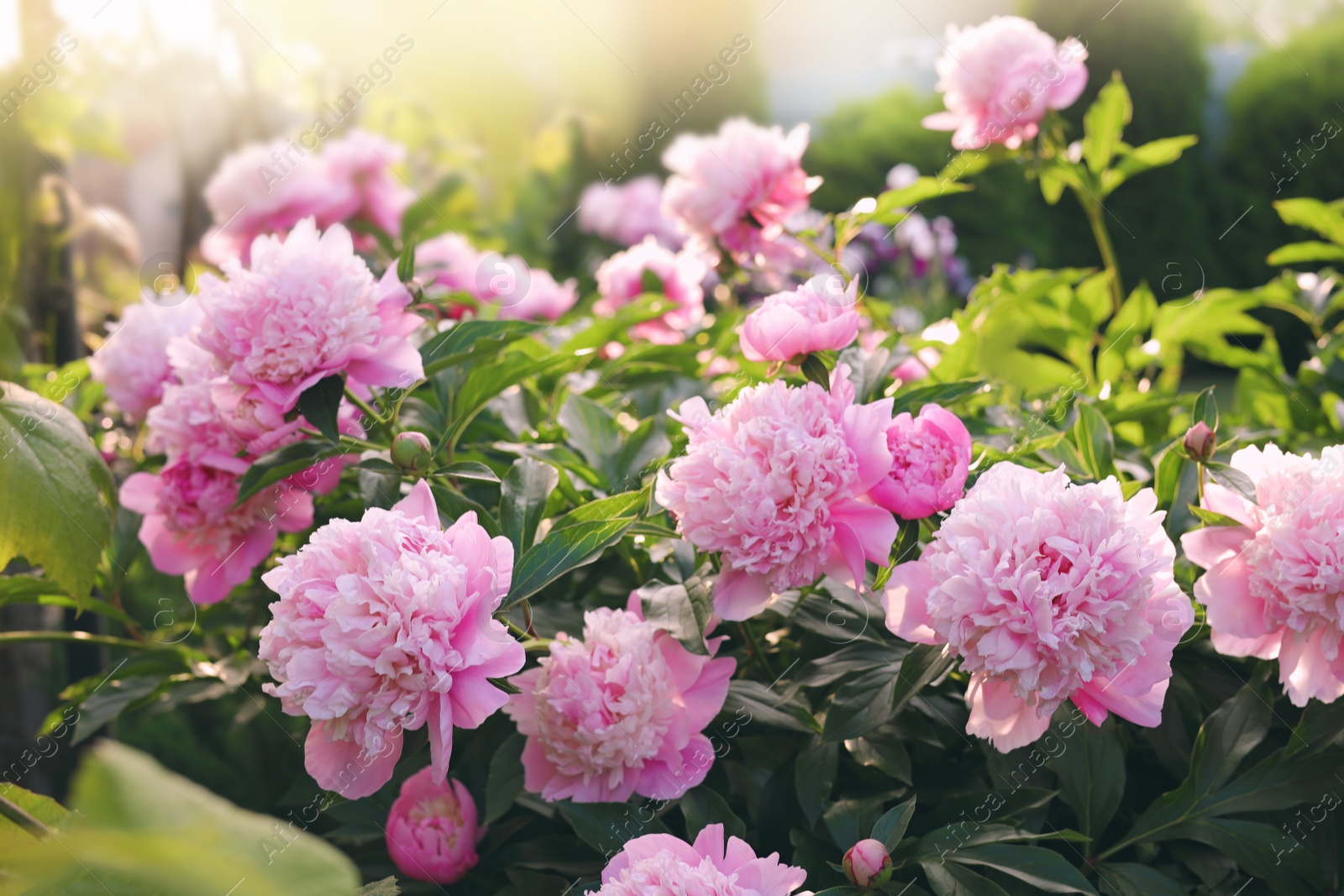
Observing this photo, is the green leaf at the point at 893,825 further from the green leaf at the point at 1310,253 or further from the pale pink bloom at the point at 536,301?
the pale pink bloom at the point at 536,301

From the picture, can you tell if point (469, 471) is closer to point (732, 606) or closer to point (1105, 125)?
point (732, 606)

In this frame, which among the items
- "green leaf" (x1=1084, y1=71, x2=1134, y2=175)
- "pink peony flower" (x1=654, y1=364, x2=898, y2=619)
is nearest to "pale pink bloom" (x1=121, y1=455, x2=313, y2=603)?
"pink peony flower" (x1=654, y1=364, x2=898, y2=619)

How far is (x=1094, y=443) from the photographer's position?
0.88 m

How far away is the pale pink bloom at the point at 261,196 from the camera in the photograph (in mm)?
1652

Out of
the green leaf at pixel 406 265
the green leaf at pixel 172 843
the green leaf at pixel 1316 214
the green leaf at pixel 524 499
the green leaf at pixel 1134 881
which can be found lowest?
the green leaf at pixel 1316 214

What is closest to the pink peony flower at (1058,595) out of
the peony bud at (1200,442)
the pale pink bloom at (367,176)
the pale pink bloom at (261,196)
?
the peony bud at (1200,442)

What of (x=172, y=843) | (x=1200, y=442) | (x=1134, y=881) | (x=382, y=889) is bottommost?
(x=1134, y=881)

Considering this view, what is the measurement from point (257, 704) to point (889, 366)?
0.82 m

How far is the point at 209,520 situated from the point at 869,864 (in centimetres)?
71

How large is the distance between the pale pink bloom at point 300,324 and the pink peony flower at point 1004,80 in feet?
2.75

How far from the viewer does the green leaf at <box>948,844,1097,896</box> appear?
668 mm

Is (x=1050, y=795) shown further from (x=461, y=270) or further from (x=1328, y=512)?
(x=461, y=270)

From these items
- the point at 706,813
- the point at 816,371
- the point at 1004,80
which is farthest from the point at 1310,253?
the point at 706,813

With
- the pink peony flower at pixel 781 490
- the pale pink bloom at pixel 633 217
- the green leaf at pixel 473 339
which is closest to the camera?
the pink peony flower at pixel 781 490
